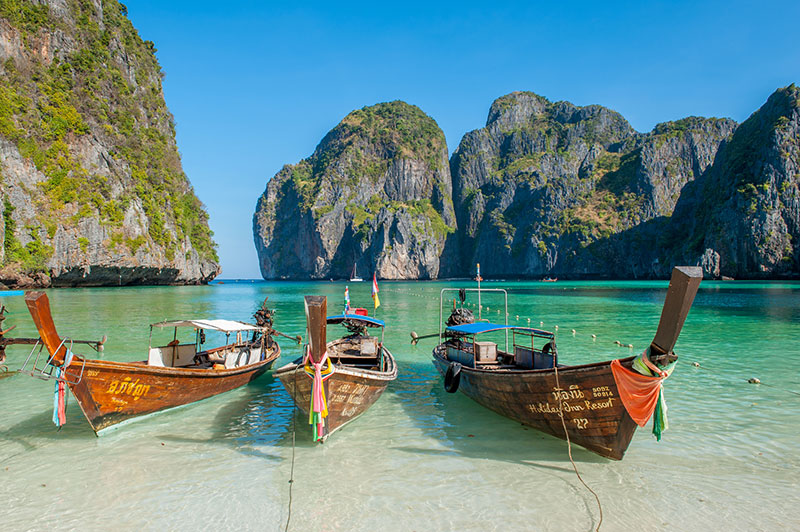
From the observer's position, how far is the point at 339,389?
771cm

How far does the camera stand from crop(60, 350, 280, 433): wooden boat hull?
753 centimetres

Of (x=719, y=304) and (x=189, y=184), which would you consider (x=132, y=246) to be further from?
(x=719, y=304)

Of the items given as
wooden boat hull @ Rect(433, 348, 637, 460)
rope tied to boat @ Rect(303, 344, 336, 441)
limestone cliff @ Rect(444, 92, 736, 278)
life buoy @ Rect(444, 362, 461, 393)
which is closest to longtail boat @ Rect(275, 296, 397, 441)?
rope tied to boat @ Rect(303, 344, 336, 441)

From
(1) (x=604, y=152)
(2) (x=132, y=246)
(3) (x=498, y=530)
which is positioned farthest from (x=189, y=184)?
(1) (x=604, y=152)

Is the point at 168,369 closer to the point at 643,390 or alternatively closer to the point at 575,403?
the point at 575,403

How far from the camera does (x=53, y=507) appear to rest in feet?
18.6

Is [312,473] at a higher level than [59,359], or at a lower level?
lower

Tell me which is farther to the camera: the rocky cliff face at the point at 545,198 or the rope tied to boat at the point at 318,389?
the rocky cliff face at the point at 545,198

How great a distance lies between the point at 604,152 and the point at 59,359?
18818cm

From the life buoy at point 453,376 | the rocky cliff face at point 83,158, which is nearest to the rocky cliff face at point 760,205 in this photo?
the life buoy at point 453,376

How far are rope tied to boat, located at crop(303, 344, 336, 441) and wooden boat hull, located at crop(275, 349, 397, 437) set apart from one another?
0.96 ft

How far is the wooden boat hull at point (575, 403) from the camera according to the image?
6281mm

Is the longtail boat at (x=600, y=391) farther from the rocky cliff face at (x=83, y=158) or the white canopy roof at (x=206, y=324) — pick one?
the rocky cliff face at (x=83, y=158)

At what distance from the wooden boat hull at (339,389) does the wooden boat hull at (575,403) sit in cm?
259
